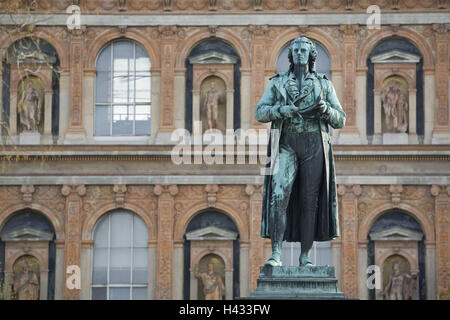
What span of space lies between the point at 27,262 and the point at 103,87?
5229 mm

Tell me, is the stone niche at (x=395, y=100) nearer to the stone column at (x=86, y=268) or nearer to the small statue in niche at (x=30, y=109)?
the stone column at (x=86, y=268)

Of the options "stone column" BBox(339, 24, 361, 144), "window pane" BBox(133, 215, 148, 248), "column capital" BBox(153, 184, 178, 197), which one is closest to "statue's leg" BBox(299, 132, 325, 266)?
"column capital" BBox(153, 184, 178, 197)

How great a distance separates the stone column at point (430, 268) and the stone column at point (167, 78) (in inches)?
301

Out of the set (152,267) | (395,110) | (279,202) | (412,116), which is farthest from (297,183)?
(412,116)

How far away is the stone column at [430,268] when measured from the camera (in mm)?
33625

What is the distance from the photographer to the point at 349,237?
111ft

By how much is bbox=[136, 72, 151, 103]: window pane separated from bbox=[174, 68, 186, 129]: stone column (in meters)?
0.80

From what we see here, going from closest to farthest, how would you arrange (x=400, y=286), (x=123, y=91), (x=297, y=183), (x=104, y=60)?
(x=297, y=183) < (x=400, y=286) < (x=123, y=91) < (x=104, y=60)

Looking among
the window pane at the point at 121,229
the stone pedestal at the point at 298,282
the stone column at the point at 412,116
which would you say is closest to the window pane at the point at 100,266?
the window pane at the point at 121,229

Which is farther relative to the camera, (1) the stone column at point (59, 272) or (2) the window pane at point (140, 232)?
(2) the window pane at point (140, 232)

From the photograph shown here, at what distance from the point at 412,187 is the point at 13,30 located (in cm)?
1158

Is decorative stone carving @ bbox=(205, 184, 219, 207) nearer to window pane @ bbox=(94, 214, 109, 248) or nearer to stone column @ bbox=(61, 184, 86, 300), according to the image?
window pane @ bbox=(94, 214, 109, 248)

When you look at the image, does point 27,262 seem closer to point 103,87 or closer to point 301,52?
point 103,87
